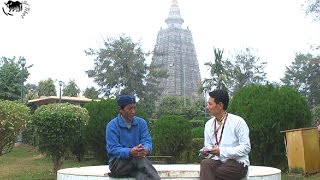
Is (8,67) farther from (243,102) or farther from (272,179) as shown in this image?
(272,179)

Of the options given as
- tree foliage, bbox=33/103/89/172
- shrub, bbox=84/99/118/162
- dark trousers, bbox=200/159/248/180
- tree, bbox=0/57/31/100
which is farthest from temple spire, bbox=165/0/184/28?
dark trousers, bbox=200/159/248/180

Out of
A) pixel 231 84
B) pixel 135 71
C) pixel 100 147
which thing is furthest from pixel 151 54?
pixel 100 147

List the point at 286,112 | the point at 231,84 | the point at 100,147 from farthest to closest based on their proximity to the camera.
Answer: the point at 231,84 < the point at 100,147 < the point at 286,112

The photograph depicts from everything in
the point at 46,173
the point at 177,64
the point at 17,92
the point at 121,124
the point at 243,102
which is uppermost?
the point at 177,64

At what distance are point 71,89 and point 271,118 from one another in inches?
1539

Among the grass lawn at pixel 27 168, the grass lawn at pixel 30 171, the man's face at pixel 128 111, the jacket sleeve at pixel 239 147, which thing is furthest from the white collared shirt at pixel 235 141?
the grass lawn at pixel 27 168

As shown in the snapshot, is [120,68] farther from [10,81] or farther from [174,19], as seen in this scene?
[174,19]

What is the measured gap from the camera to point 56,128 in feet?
46.2

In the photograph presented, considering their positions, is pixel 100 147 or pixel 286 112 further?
pixel 100 147

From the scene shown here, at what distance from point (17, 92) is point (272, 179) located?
2789 cm

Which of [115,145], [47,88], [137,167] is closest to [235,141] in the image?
[137,167]

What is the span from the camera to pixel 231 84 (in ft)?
151

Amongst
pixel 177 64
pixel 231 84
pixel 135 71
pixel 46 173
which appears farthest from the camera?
pixel 177 64

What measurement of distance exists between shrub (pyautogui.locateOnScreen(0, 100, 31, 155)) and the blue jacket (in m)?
9.20
